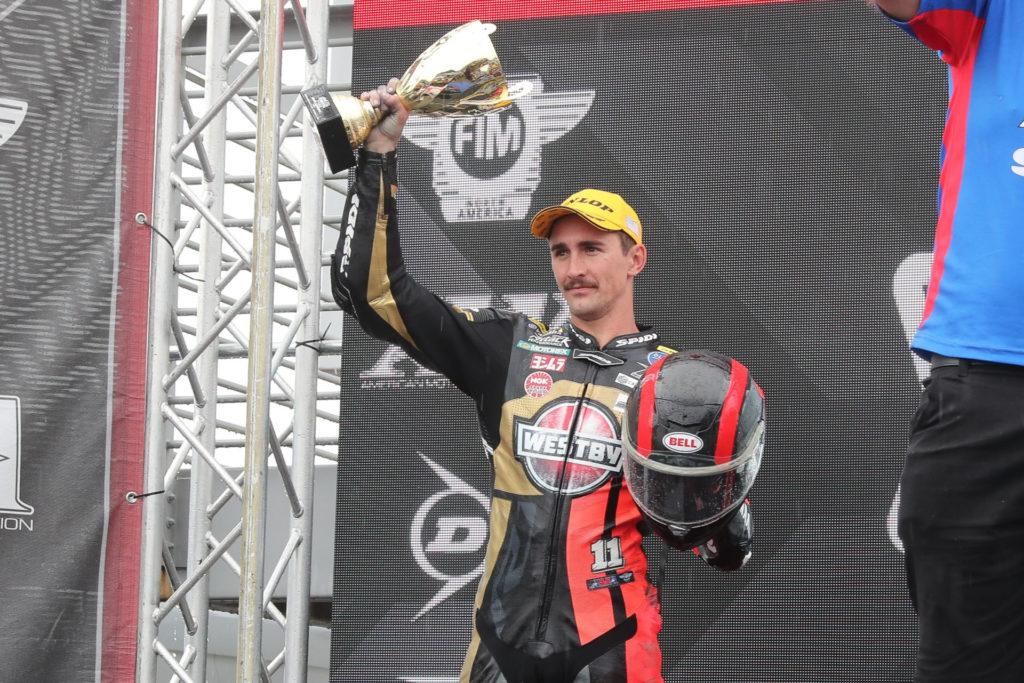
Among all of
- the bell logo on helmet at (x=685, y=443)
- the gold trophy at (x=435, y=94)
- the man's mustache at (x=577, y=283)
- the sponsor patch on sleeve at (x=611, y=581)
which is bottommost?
the sponsor patch on sleeve at (x=611, y=581)

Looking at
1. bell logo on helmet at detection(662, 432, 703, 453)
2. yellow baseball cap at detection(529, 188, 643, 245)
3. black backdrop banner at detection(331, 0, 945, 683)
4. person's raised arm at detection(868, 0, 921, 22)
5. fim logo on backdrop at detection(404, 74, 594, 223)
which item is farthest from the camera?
fim logo on backdrop at detection(404, 74, 594, 223)

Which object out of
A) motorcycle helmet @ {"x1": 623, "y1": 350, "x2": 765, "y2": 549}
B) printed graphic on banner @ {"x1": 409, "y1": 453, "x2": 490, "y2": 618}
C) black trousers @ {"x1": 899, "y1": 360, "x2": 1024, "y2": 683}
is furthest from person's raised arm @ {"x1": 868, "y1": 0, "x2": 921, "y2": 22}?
printed graphic on banner @ {"x1": 409, "y1": 453, "x2": 490, "y2": 618}

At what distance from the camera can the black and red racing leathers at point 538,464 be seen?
2.61 m

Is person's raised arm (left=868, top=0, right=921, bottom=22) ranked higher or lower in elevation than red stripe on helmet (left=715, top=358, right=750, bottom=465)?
higher

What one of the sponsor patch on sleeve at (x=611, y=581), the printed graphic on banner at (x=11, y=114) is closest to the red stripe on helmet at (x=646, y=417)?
the sponsor patch on sleeve at (x=611, y=581)

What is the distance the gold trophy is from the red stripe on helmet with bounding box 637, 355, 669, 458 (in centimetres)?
76

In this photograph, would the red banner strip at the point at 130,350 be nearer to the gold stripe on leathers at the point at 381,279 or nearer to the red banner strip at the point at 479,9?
the red banner strip at the point at 479,9

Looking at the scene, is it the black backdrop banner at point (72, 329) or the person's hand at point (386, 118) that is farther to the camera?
the black backdrop banner at point (72, 329)

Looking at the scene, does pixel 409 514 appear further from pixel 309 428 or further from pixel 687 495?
pixel 687 495

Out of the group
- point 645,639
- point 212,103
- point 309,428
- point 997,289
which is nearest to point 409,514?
point 309,428

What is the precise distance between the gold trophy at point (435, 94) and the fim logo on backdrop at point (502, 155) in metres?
0.90

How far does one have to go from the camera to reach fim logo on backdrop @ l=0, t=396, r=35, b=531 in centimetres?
332

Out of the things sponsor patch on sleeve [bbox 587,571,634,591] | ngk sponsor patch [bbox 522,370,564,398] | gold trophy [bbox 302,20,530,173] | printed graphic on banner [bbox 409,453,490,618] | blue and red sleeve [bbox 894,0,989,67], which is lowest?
printed graphic on banner [bbox 409,453,490,618]

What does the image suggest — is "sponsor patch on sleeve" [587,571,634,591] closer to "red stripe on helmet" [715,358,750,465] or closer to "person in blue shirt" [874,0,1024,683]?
"red stripe on helmet" [715,358,750,465]
